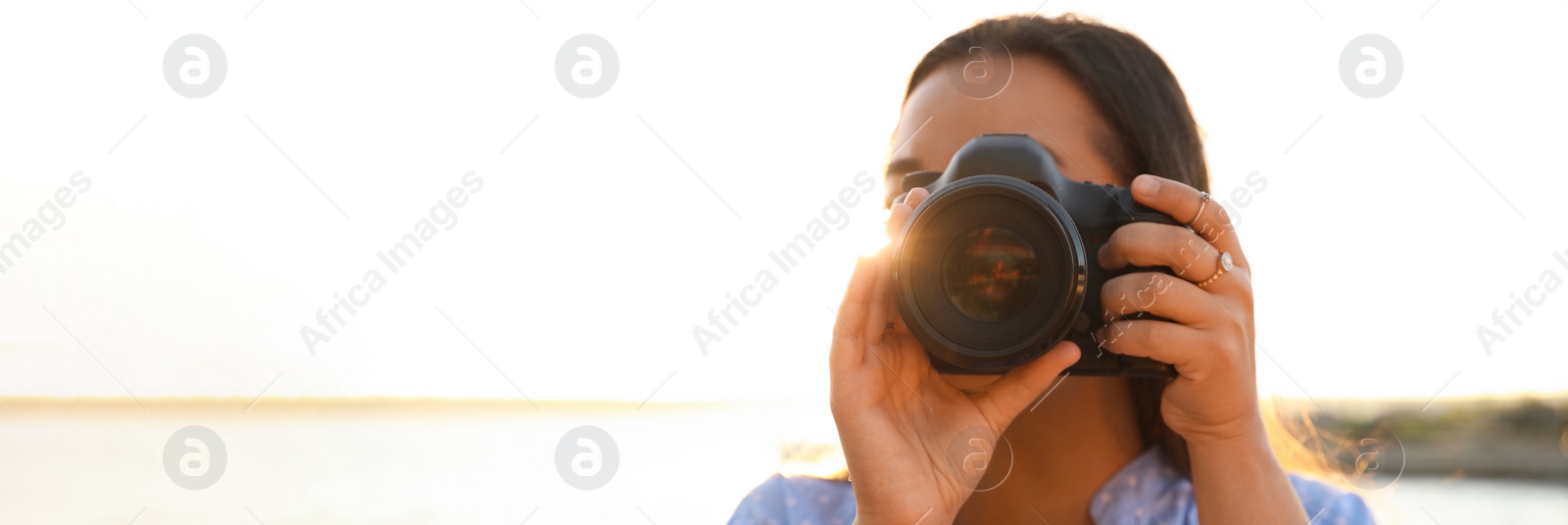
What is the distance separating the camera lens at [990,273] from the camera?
833 millimetres

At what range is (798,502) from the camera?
102cm

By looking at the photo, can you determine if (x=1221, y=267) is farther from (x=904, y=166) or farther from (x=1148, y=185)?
(x=904, y=166)

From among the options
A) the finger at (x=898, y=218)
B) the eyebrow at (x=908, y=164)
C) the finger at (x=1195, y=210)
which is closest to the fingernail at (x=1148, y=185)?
the finger at (x=1195, y=210)

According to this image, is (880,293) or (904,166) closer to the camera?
(880,293)

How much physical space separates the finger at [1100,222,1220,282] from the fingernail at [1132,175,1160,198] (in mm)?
30

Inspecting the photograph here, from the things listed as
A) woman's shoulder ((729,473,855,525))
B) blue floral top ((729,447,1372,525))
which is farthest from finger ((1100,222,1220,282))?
woman's shoulder ((729,473,855,525))

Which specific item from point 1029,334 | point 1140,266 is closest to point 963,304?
point 1029,334

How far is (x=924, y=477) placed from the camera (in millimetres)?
812

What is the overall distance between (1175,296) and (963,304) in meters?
0.19

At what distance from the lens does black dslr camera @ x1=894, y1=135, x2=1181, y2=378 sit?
81cm

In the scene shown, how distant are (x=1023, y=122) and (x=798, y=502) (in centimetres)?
50

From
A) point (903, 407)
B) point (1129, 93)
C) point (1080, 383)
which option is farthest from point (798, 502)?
point (1129, 93)

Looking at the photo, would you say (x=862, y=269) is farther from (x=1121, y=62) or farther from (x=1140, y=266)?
(x=1121, y=62)

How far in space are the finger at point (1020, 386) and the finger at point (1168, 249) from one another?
0.39 feet
